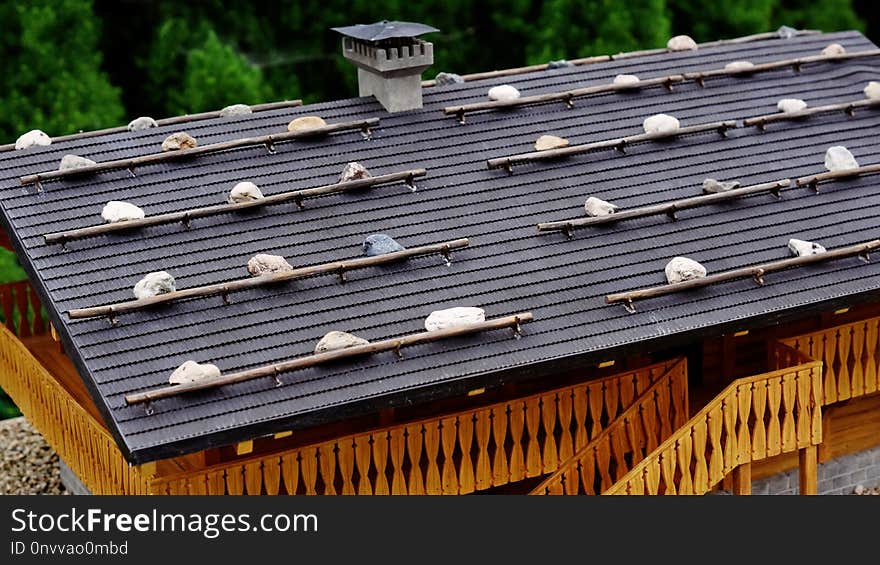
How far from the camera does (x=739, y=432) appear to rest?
50.4 feet

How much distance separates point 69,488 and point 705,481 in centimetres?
941

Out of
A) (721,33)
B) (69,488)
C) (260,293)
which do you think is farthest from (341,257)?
(721,33)

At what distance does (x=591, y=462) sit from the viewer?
15.2m

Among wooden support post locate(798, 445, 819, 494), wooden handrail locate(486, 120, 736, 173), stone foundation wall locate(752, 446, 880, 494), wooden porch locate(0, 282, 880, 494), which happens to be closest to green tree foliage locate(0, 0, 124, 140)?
wooden porch locate(0, 282, 880, 494)

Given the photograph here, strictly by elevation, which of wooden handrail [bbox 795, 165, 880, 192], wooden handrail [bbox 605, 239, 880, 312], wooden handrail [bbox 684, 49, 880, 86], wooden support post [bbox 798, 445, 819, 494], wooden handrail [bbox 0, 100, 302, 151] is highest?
wooden handrail [bbox 684, 49, 880, 86]

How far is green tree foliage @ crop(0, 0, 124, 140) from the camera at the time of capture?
2822 cm

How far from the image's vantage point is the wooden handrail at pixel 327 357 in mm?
12891

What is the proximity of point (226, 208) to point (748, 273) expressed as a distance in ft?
19.2

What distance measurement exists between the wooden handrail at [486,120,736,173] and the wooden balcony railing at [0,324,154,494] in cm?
572

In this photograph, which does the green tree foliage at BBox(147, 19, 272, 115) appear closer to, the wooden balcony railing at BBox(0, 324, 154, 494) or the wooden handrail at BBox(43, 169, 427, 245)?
the wooden balcony railing at BBox(0, 324, 154, 494)

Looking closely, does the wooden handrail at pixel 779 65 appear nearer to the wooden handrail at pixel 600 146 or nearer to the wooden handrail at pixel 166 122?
the wooden handrail at pixel 600 146

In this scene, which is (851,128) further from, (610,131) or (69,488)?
(69,488)

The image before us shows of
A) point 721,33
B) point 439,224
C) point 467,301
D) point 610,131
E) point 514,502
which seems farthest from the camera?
point 721,33

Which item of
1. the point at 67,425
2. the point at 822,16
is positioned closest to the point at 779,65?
the point at 67,425
